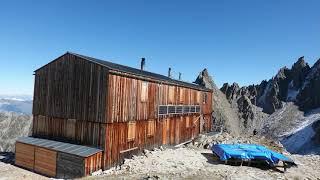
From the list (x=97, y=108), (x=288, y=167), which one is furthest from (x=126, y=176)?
(x=288, y=167)

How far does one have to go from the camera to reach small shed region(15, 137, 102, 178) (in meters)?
24.1

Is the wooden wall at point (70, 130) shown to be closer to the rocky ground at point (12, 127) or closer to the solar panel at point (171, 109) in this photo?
the solar panel at point (171, 109)

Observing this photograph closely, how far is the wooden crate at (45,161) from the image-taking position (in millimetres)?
25781

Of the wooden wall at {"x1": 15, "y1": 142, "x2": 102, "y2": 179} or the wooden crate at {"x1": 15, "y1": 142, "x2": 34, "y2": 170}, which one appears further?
the wooden crate at {"x1": 15, "y1": 142, "x2": 34, "y2": 170}

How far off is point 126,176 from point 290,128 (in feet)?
361

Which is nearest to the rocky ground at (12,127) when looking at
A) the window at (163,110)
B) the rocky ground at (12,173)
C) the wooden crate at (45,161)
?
the rocky ground at (12,173)

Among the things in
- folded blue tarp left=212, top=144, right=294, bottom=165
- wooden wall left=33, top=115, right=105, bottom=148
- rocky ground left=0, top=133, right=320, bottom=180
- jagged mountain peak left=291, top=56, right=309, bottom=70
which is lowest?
rocky ground left=0, top=133, right=320, bottom=180

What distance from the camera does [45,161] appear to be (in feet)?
87.0

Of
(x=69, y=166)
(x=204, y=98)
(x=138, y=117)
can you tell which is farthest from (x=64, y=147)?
(x=204, y=98)

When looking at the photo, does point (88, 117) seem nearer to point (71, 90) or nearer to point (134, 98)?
point (71, 90)

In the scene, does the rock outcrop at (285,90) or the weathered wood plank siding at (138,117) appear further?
the rock outcrop at (285,90)

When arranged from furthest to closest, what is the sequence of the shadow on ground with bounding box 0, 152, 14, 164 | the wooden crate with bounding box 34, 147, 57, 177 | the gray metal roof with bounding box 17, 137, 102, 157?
the shadow on ground with bounding box 0, 152, 14, 164
the wooden crate with bounding box 34, 147, 57, 177
the gray metal roof with bounding box 17, 137, 102, 157

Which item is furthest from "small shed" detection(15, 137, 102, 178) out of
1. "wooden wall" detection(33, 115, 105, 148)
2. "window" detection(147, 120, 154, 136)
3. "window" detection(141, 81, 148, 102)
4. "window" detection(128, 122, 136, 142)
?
"window" detection(147, 120, 154, 136)

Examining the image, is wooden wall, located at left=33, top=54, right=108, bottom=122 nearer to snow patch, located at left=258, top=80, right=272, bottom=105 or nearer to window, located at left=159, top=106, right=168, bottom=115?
window, located at left=159, top=106, right=168, bottom=115
